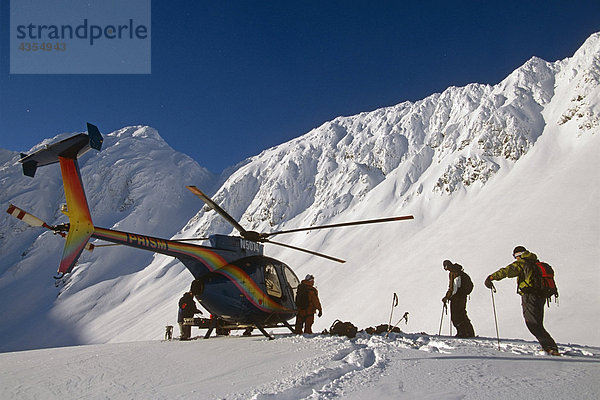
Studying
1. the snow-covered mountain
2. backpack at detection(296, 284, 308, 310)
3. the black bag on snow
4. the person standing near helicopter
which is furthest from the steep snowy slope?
the black bag on snow

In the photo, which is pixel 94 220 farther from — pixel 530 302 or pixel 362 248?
pixel 530 302

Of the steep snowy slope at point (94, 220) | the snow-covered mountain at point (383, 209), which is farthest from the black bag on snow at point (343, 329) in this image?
the steep snowy slope at point (94, 220)

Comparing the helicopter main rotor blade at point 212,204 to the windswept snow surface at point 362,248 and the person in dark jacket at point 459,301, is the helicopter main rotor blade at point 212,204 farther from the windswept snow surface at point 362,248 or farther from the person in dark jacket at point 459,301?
the person in dark jacket at point 459,301

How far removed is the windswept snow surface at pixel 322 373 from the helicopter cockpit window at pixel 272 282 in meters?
3.77

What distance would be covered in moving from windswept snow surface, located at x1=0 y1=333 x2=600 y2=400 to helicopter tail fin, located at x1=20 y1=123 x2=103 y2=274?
100 inches

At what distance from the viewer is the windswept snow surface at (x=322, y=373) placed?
3.76m

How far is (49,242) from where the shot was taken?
8506 centimetres

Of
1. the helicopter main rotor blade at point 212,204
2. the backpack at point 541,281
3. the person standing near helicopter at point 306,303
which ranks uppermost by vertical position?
the helicopter main rotor blade at point 212,204

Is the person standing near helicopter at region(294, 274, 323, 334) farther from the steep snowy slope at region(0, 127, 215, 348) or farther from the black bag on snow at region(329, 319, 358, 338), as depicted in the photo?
the steep snowy slope at region(0, 127, 215, 348)

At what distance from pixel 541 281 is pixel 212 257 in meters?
7.32

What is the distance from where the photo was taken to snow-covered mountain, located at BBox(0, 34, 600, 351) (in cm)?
3634

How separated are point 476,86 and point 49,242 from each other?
97.0 m

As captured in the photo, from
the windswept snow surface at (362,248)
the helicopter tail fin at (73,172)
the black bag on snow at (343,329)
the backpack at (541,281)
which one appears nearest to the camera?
the windswept snow surface at (362,248)

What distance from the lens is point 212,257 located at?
10.0 m
